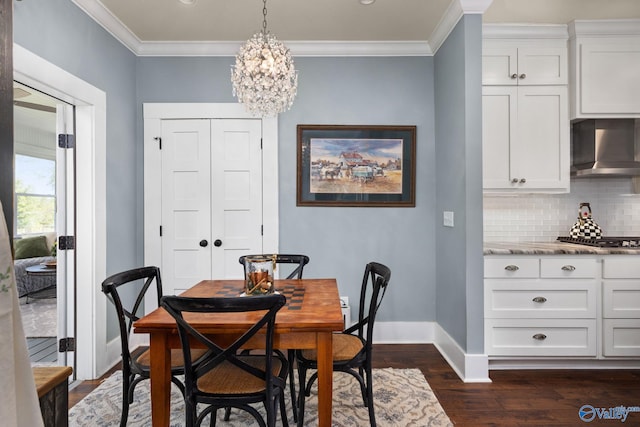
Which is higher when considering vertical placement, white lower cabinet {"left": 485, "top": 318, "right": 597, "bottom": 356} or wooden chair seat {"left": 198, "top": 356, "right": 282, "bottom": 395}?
wooden chair seat {"left": 198, "top": 356, "right": 282, "bottom": 395}

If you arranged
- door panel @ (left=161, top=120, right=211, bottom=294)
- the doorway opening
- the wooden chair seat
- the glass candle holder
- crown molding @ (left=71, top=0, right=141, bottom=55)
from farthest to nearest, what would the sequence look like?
1. door panel @ (left=161, top=120, right=211, bottom=294)
2. the doorway opening
3. crown molding @ (left=71, top=0, right=141, bottom=55)
4. the glass candle holder
5. the wooden chair seat

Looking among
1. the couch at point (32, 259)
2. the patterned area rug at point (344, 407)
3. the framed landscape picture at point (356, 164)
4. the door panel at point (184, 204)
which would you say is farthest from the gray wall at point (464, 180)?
the couch at point (32, 259)

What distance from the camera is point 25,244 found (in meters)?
5.53

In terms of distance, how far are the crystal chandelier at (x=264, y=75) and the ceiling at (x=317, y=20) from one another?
2.61ft

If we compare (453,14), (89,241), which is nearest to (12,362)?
(89,241)

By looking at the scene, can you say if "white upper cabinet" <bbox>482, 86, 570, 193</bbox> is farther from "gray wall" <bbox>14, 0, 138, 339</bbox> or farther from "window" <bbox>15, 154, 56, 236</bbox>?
"window" <bbox>15, 154, 56, 236</bbox>

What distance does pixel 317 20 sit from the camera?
9.93 feet

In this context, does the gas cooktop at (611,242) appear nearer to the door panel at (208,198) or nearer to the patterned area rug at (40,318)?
the door panel at (208,198)

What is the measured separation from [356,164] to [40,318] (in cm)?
398

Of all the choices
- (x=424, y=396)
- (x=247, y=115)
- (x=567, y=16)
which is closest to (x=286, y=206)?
(x=247, y=115)

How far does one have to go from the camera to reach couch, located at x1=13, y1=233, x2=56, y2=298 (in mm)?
5008

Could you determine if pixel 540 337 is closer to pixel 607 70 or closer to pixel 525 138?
pixel 525 138

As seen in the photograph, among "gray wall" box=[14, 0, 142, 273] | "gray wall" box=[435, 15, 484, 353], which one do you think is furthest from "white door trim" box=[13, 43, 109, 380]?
"gray wall" box=[435, 15, 484, 353]

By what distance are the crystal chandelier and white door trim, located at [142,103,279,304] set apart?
1162mm
